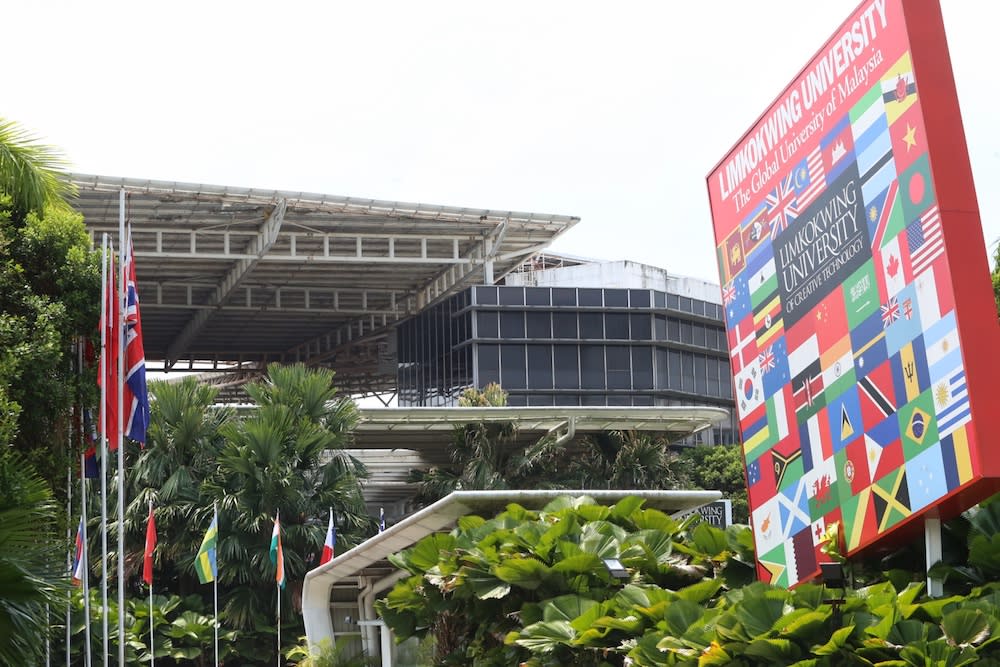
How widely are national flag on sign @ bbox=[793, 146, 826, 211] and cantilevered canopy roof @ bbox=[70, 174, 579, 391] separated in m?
32.7

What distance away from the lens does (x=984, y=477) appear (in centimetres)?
1207

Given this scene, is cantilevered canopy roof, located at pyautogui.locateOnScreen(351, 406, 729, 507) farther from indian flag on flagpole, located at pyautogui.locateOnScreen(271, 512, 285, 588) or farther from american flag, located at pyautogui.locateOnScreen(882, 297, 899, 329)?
american flag, located at pyautogui.locateOnScreen(882, 297, 899, 329)

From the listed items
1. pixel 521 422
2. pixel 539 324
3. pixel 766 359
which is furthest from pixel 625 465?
pixel 766 359

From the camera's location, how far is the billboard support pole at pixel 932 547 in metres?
13.1

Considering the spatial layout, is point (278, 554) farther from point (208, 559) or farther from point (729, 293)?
point (729, 293)

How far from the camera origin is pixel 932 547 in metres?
13.3

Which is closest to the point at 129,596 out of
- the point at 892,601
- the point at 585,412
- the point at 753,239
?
the point at 585,412

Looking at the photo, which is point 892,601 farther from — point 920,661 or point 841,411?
point 841,411

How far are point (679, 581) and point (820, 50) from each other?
6.87m

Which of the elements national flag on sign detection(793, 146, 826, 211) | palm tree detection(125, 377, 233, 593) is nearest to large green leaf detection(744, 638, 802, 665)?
national flag on sign detection(793, 146, 826, 211)

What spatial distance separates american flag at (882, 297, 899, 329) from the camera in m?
13.4

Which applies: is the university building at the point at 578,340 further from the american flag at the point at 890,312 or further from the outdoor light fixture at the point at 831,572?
the outdoor light fixture at the point at 831,572

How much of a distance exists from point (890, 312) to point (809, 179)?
6.73 feet

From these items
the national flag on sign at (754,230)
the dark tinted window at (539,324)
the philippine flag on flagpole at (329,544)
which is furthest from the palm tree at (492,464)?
the national flag on sign at (754,230)
